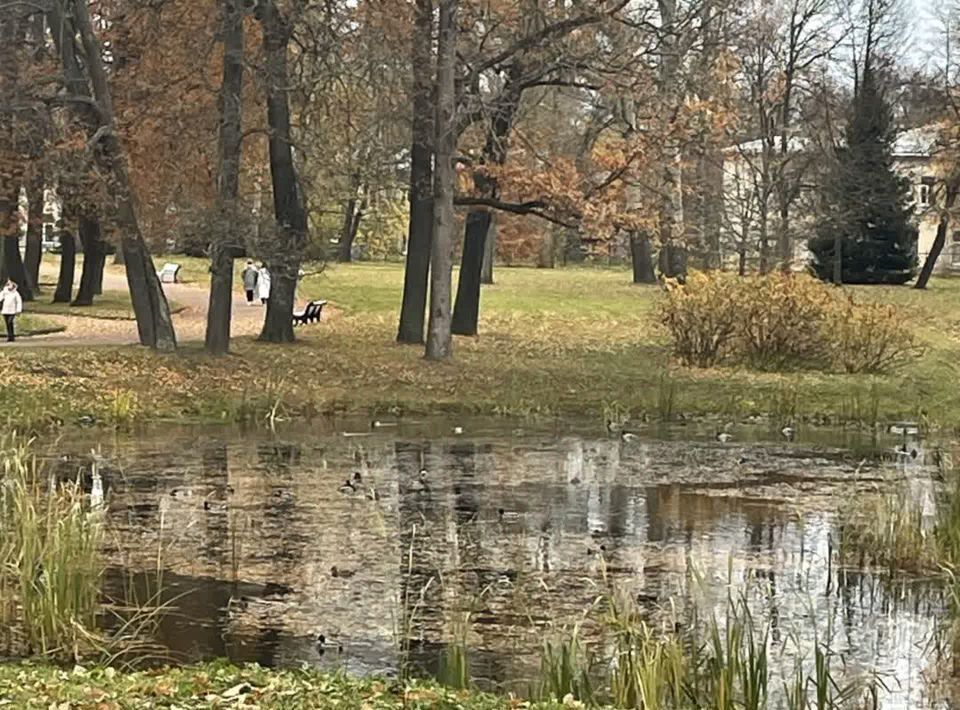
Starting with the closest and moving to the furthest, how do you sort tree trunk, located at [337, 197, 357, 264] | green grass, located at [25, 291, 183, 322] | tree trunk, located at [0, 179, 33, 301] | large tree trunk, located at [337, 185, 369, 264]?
tree trunk, located at [0, 179, 33, 301] → green grass, located at [25, 291, 183, 322] → large tree trunk, located at [337, 185, 369, 264] → tree trunk, located at [337, 197, 357, 264]

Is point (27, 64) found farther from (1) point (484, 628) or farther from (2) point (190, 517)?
(1) point (484, 628)

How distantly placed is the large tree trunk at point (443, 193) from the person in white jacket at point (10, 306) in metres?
8.09

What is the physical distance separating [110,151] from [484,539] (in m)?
13.2

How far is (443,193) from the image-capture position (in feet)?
78.0

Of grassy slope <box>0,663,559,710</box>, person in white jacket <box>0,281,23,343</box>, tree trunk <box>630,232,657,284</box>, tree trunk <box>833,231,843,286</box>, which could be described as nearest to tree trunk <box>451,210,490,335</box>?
person in white jacket <box>0,281,23,343</box>

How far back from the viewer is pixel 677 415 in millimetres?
20547

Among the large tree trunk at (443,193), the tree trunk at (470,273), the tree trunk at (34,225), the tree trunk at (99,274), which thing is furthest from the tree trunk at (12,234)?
the large tree trunk at (443,193)

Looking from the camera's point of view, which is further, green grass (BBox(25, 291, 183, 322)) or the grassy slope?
green grass (BBox(25, 291, 183, 322))

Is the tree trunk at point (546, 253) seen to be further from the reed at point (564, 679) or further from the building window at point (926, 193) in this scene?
the reed at point (564, 679)

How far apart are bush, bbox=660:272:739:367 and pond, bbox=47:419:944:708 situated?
5289 millimetres

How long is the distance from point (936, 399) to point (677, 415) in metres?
4.08

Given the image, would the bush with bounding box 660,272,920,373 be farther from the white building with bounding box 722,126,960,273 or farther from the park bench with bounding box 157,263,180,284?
the park bench with bounding box 157,263,180,284

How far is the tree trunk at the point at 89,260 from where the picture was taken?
34344 mm

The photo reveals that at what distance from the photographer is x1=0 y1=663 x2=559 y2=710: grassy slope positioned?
639 cm
